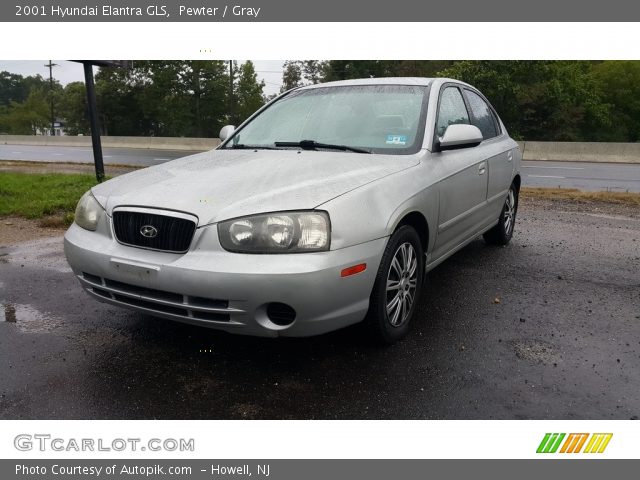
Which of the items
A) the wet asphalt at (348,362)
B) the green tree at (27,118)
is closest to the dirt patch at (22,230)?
the wet asphalt at (348,362)

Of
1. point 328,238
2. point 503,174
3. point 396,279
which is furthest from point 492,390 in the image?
point 503,174

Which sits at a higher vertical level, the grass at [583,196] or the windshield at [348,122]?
the windshield at [348,122]

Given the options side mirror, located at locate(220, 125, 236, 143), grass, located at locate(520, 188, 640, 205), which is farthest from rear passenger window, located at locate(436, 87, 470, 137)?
grass, located at locate(520, 188, 640, 205)

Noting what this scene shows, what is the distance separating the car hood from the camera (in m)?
2.66

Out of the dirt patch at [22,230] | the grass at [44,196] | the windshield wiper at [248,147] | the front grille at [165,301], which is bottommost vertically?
the dirt patch at [22,230]

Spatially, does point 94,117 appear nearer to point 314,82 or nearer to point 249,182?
point 249,182

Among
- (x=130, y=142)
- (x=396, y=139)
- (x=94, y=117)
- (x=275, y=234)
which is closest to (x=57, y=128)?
(x=130, y=142)

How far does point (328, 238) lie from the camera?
8.44ft

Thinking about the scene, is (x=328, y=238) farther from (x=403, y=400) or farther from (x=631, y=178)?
(x=631, y=178)

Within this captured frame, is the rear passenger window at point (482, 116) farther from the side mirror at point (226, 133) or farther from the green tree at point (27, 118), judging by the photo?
the green tree at point (27, 118)

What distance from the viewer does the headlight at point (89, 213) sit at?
9.96 feet

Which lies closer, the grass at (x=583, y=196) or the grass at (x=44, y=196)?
the grass at (x=44, y=196)

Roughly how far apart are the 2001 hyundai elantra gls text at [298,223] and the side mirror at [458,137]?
11mm

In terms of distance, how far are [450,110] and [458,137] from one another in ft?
2.35
